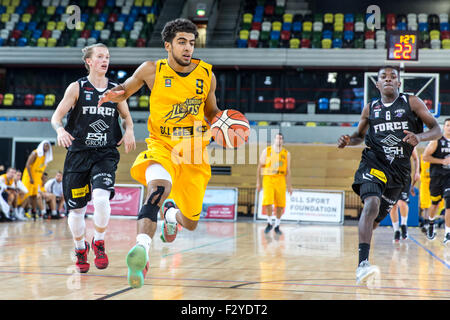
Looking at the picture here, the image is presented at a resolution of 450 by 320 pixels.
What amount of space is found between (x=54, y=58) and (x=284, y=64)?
9209 mm

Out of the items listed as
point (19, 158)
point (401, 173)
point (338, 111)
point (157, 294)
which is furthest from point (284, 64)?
point (157, 294)

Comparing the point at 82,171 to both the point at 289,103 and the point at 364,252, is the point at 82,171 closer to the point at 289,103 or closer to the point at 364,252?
the point at 364,252

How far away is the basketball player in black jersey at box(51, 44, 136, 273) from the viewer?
16.9 ft

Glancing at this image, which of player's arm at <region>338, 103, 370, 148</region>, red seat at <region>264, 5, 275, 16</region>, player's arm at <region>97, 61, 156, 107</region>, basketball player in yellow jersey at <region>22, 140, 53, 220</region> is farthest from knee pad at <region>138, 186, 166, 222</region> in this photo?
red seat at <region>264, 5, 275, 16</region>

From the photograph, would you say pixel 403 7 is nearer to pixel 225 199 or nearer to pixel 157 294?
pixel 225 199

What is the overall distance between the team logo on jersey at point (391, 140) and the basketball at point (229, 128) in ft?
5.23

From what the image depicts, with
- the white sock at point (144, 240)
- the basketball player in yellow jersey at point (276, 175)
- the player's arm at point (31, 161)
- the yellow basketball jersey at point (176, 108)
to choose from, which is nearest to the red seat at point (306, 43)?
the basketball player in yellow jersey at point (276, 175)

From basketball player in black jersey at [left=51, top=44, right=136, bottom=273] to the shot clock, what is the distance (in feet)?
31.1

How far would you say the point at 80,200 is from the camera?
17.2ft

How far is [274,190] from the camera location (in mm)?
11430

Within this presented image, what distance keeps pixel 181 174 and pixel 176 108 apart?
1.70 ft

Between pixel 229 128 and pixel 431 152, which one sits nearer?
pixel 229 128

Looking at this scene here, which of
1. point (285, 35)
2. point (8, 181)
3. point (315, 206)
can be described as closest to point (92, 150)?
point (8, 181)

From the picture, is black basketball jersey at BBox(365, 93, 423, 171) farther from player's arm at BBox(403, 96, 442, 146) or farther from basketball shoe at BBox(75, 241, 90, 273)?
basketball shoe at BBox(75, 241, 90, 273)
